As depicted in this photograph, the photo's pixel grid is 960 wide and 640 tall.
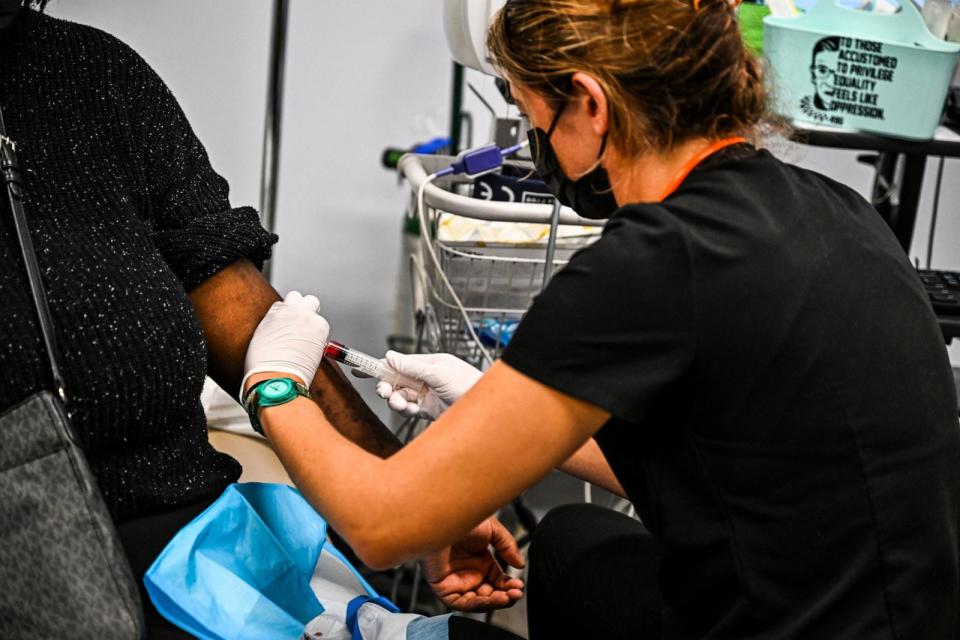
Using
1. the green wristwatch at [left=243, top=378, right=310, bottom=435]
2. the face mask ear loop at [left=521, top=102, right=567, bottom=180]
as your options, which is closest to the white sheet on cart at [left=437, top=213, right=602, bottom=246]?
the face mask ear loop at [left=521, top=102, right=567, bottom=180]

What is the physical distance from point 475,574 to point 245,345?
41 centimetres

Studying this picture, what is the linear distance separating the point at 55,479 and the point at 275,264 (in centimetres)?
202

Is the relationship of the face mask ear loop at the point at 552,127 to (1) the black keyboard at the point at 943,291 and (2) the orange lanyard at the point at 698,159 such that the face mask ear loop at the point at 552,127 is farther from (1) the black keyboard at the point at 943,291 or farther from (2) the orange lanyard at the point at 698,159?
(1) the black keyboard at the point at 943,291

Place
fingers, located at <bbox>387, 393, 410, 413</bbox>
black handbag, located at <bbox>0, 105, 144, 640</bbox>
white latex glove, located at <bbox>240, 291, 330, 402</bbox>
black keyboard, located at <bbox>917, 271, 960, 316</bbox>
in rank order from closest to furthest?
black handbag, located at <bbox>0, 105, 144, 640</bbox> < white latex glove, located at <bbox>240, 291, 330, 402</bbox> < fingers, located at <bbox>387, 393, 410, 413</bbox> < black keyboard, located at <bbox>917, 271, 960, 316</bbox>

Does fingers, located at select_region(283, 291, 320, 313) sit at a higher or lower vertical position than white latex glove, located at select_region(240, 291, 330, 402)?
higher

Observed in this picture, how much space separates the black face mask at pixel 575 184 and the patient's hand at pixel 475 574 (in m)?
0.42

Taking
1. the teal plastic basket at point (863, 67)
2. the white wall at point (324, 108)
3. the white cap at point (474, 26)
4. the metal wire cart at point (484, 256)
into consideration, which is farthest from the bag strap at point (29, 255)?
the white wall at point (324, 108)

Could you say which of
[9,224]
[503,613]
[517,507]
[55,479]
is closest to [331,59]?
[517,507]

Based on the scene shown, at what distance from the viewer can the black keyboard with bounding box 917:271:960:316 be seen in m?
1.85

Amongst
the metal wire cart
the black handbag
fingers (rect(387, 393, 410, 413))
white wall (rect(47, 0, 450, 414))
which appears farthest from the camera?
white wall (rect(47, 0, 450, 414))

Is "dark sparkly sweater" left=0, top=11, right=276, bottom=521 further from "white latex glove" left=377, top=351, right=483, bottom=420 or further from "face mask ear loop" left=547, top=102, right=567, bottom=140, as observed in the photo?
"face mask ear loop" left=547, top=102, right=567, bottom=140

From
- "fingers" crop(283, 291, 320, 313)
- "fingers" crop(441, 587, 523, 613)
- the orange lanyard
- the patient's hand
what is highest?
the orange lanyard

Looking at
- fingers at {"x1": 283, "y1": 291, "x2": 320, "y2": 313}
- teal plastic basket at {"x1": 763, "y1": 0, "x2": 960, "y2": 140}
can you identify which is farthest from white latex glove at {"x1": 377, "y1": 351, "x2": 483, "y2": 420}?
teal plastic basket at {"x1": 763, "y1": 0, "x2": 960, "y2": 140}

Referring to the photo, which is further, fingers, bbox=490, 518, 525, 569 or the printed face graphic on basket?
the printed face graphic on basket
